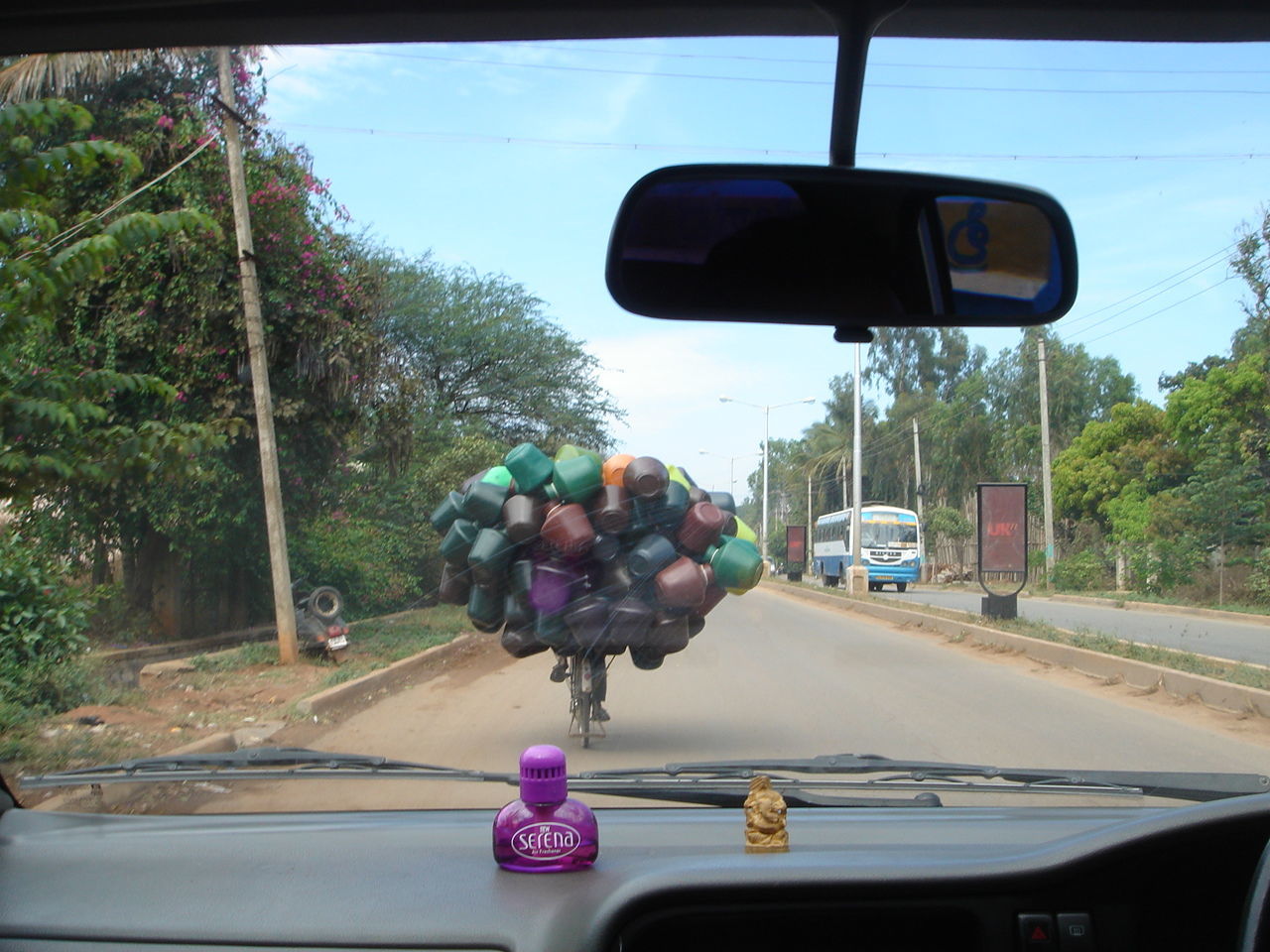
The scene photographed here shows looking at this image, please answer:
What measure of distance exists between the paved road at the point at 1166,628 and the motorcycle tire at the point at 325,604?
18.8 ft

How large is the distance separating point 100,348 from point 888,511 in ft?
81.0

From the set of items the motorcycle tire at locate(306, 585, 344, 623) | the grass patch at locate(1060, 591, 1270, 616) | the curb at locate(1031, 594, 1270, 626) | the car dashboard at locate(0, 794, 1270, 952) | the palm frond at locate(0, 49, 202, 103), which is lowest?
the car dashboard at locate(0, 794, 1270, 952)

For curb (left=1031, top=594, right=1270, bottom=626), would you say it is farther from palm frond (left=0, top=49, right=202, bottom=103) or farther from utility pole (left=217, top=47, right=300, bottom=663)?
palm frond (left=0, top=49, right=202, bottom=103)

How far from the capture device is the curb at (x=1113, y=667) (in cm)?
606

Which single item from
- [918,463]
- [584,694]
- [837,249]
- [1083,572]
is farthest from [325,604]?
[1083,572]

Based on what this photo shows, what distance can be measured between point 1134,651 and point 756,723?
4.10 meters

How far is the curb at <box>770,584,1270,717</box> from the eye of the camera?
19.9 feet

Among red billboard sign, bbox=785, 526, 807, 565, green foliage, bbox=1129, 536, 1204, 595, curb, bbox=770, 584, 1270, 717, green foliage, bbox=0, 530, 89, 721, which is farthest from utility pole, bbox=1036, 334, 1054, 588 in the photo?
red billboard sign, bbox=785, 526, 807, 565

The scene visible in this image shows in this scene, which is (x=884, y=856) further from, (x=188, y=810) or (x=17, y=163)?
(x=17, y=163)

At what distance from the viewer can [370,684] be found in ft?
19.7

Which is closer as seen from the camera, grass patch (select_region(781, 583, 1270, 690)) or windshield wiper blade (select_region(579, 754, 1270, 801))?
windshield wiper blade (select_region(579, 754, 1270, 801))

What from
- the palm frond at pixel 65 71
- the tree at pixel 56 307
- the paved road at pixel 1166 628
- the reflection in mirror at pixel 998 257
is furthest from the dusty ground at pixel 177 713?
the paved road at pixel 1166 628

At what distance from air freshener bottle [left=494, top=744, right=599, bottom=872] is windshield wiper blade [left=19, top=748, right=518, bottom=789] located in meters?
0.98

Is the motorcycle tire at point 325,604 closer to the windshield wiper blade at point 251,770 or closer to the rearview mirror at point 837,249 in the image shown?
the windshield wiper blade at point 251,770
